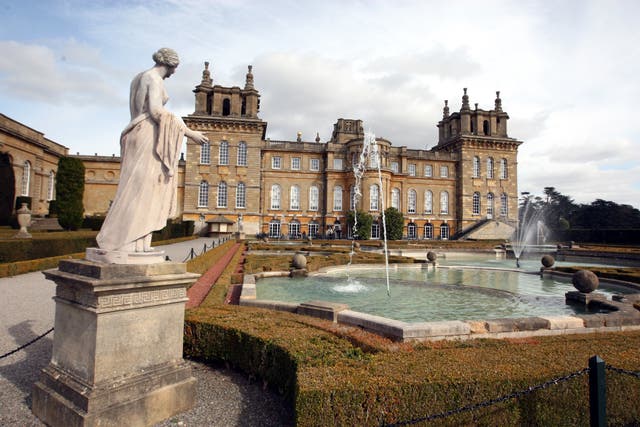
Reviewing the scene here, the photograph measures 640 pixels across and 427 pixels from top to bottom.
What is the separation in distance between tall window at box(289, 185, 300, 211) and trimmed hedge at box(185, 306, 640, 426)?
36907 mm

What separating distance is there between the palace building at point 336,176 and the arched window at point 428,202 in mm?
127

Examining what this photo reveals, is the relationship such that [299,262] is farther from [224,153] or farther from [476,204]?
[476,204]

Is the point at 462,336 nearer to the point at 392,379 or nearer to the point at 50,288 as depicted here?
the point at 392,379

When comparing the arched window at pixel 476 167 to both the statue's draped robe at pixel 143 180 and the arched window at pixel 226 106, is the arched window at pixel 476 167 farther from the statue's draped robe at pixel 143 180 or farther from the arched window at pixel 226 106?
the statue's draped robe at pixel 143 180

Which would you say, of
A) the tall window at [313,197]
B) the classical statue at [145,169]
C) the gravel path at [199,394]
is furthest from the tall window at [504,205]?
the classical statue at [145,169]

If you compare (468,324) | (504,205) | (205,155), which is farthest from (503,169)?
(468,324)

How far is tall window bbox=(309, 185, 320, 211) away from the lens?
4213cm

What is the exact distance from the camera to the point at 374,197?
40250 mm

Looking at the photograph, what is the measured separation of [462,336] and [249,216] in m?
34.7

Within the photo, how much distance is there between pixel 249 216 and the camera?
128 feet

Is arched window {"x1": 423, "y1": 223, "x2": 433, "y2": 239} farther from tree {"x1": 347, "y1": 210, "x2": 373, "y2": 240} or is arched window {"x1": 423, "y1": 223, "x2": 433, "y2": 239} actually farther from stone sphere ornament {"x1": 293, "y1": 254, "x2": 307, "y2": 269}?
stone sphere ornament {"x1": 293, "y1": 254, "x2": 307, "y2": 269}

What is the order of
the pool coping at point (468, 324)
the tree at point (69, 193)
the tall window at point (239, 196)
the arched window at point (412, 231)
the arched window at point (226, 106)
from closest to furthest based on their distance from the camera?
the pool coping at point (468, 324) → the tree at point (69, 193) → the tall window at point (239, 196) → the arched window at point (226, 106) → the arched window at point (412, 231)

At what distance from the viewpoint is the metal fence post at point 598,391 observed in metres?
2.96

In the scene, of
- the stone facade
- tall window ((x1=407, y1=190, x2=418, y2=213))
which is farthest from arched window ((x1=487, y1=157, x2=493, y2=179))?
the stone facade
